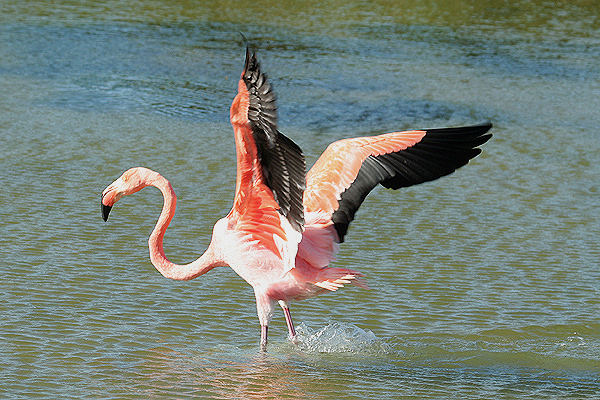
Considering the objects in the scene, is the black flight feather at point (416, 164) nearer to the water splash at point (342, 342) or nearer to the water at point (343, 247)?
the water splash at point (342, 342)

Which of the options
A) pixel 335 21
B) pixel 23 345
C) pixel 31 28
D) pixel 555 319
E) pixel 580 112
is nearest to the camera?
pixel 23 345

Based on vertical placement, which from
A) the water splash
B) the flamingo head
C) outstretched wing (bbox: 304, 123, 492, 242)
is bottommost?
the water splash

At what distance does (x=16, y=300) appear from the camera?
5582mm

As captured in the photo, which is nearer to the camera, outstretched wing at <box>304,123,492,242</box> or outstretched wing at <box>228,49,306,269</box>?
outstretched wing at <box>228,49,306,269</box>

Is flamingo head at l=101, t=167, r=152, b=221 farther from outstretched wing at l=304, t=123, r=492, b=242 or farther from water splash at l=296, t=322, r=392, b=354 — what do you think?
Answer: water splash at l=296, t=322, r=392, b=354

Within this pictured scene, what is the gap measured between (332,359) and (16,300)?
1.92 meters

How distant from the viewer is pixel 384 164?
4.99 meters

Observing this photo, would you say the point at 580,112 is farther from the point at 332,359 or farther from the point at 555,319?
the point at 332,359

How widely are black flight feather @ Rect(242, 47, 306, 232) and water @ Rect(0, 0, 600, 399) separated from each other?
94 centimetres

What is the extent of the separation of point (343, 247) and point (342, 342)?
5.97ft

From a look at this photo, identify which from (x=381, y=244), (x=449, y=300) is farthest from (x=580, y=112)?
(x=449, y=300)

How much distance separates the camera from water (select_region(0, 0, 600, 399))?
496 centimetres

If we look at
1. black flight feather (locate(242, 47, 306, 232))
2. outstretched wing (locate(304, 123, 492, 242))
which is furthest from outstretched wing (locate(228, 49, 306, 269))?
outstretched wing (locate(304, 123, 492, 242))

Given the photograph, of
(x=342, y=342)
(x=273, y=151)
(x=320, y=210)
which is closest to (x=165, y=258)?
(x=320, y=210)
